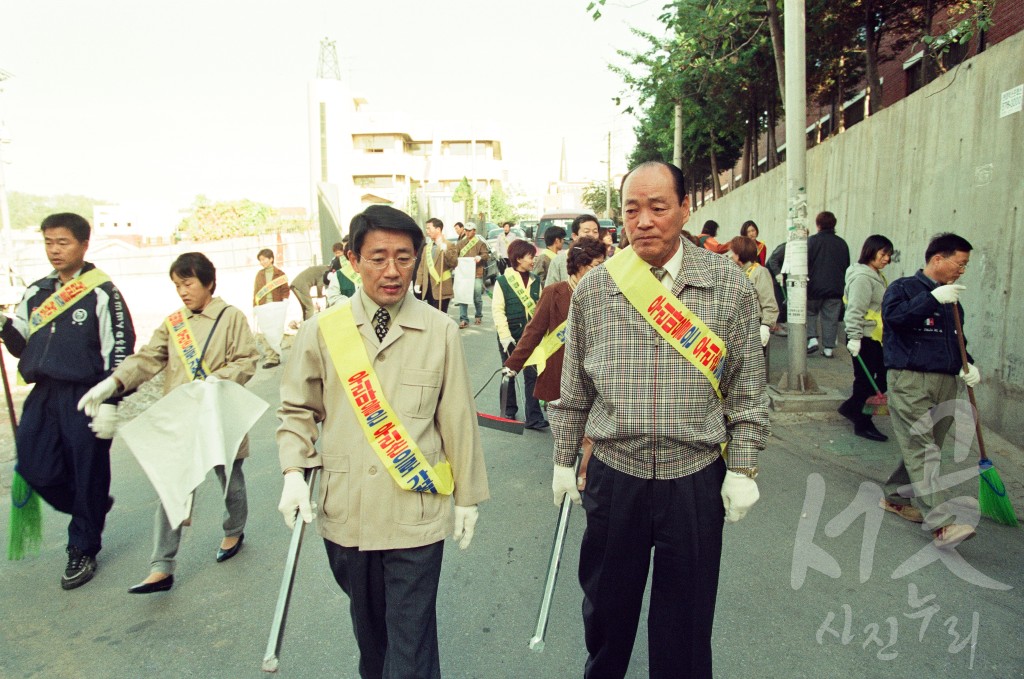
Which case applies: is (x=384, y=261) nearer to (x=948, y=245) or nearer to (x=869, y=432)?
(x=948, y=245)

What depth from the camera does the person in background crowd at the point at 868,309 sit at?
18.2 feet

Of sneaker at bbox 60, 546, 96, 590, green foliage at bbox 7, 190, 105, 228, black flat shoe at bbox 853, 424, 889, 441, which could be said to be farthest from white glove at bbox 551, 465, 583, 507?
green foliage at bbox 7, 190, 105, 228

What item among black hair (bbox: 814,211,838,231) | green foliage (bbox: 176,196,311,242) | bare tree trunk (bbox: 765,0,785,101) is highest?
green foliage (bbox: 176,196,311,242)

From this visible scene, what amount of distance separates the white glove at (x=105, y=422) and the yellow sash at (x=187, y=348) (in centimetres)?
41

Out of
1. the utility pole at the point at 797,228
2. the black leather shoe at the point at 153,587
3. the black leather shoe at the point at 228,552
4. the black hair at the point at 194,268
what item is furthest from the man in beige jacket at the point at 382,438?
the utility pole at the point at 797,228

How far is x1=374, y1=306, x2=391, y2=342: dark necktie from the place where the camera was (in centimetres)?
236

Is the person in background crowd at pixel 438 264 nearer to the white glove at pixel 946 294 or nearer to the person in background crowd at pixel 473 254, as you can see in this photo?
the person in background crowd at pixel 473 254

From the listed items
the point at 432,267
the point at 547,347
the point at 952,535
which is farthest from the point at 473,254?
the point at 952,535

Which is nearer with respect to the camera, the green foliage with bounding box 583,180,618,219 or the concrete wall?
the concrete wall

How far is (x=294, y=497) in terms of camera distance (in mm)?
2318

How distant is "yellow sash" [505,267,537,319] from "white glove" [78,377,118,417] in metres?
3.73

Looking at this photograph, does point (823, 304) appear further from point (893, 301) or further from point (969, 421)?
point (893, 301)

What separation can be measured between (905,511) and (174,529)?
14.5 feet

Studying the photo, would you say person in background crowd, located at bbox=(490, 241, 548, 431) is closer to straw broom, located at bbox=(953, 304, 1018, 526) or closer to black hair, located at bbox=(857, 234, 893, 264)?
black hair, located at bbox=(857, 234, 893, 264)
